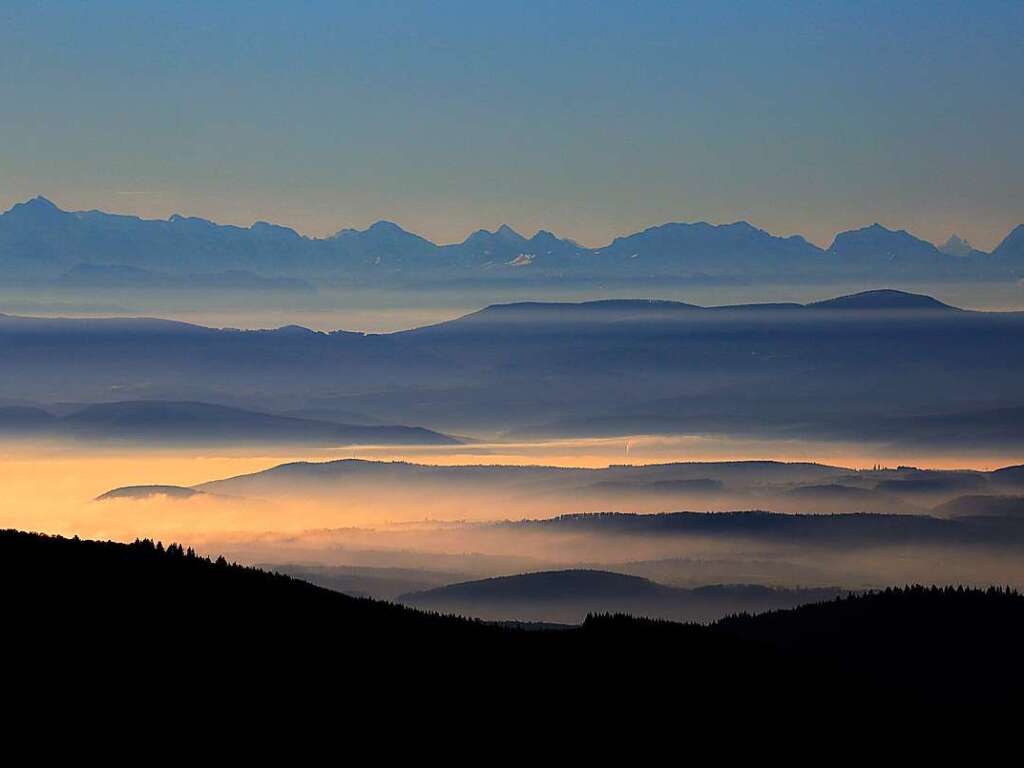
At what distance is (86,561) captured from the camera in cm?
11206

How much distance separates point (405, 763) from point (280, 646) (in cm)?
1716

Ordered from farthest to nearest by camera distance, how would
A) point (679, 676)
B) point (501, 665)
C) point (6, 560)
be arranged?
1. point (679, 676)
2. point (501, 665)
3. point (6, 560)

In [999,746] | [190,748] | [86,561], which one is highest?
[86,561]

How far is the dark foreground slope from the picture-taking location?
10219 cm

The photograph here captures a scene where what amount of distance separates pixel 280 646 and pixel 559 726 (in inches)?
721

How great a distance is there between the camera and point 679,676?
131 meters

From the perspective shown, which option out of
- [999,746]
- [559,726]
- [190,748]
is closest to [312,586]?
[559,726]

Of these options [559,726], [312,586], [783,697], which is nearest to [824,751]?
[783,697]

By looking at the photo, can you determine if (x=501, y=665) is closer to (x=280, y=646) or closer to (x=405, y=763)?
(x=280, y=646)

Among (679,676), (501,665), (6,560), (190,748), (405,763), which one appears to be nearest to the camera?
(190,748)

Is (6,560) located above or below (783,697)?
above

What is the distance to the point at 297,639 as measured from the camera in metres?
114

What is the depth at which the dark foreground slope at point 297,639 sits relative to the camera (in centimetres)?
10219

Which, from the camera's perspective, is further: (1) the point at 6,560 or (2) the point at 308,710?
(1) the point at 6,560
